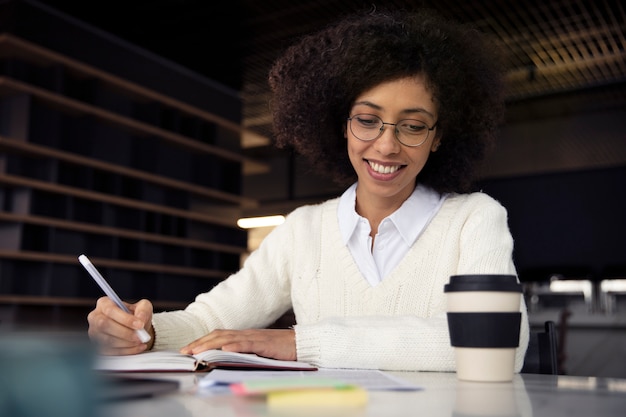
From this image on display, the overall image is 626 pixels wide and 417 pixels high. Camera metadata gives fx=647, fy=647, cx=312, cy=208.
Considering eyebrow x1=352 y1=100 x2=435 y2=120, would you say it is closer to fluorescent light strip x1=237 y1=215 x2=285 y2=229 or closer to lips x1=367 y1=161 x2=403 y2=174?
lips x1=367 y1=161 x2=403 y2=174

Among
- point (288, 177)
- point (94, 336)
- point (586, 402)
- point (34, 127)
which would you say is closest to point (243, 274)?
point (586, 402)

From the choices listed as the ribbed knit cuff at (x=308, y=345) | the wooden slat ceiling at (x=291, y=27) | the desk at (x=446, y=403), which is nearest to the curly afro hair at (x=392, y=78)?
the ribbed knit cuff at (x=308, y=345)

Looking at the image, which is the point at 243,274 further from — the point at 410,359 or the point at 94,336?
the point at 94,336

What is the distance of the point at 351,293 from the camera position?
153cm

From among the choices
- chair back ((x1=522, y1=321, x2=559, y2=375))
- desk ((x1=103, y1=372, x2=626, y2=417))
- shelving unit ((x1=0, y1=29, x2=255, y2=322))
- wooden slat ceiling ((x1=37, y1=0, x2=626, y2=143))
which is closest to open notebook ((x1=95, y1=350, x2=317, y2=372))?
desk ((x1=103, y1=372, x2=626, y2=417))

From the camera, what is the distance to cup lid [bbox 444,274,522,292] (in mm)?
831

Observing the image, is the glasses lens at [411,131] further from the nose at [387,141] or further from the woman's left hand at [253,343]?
the woman's left hand at [253,343]

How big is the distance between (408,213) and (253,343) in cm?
61

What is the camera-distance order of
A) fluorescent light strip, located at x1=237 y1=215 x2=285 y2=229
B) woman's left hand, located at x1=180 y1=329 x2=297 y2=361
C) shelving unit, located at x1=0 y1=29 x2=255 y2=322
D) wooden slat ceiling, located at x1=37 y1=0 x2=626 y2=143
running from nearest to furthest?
woman's left hand, located at x1=180 y1=329 x2=297 y2=361 → shelving unit, located at x1=0 y1=29 x2=255 y2=322 → wooden slat ceiling, located at x1=37 y1=0 x2=626 y2=143 → fluorescent light strip, located at x1=237 y1=215 x2=285 y2=229

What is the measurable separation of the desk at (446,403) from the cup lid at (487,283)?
12 centimetres

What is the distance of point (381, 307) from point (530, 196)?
7640mm

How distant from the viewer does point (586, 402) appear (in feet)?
2.03

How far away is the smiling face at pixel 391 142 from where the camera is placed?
1498 mm

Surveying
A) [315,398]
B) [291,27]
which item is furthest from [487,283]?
[291,27]
